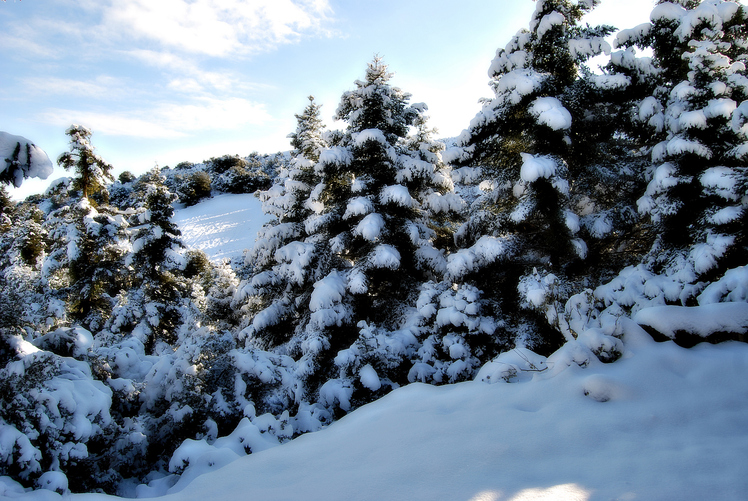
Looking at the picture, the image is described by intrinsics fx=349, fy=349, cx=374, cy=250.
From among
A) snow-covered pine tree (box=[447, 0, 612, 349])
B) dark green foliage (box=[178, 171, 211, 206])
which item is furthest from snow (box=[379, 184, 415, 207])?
dark green foliage (box=[178, 171, 211, 206])

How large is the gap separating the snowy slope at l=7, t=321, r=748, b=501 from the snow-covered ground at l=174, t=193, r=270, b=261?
27.5 m

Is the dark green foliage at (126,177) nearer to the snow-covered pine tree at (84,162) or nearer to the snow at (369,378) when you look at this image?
the snow-covered pine tree at (84,162)

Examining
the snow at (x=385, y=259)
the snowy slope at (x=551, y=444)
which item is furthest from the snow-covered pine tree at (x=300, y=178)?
the snowy slope at (x=551, y=444)

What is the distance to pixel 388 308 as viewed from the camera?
10.1m

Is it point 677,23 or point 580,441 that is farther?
point 677,23

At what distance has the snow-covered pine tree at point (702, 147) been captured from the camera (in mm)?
6531

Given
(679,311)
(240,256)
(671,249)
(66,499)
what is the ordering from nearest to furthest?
(66,499) < (679,311) < (671,249) < (240,256)

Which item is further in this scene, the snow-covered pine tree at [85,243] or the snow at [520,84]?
the snow-covered pine tree at [85,243]

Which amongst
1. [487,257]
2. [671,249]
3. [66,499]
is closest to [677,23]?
[671,249]

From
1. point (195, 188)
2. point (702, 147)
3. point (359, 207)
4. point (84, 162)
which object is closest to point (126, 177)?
point (195, 188)

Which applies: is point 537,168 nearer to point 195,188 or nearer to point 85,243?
point 85,243

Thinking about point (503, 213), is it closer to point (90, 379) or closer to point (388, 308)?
point (388, 308)

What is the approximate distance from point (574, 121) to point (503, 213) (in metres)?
2.77

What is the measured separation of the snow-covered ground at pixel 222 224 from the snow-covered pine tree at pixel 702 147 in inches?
1093
